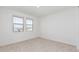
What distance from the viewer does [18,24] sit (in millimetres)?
1303

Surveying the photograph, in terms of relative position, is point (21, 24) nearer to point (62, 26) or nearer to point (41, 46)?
point (41, 46)

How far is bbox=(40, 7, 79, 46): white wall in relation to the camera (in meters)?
1.28

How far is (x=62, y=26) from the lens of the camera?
4.32 ft

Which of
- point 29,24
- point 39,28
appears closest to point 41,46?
point 39,28

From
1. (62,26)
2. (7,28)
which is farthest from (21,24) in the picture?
(62,26)

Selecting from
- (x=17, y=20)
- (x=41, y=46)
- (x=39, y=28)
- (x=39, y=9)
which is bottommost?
(x=41, y=46)

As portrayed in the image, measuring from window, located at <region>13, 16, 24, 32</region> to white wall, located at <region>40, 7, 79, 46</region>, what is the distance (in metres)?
0.30

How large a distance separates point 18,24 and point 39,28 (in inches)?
12.4

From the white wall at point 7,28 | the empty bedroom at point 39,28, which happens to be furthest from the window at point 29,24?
the white wall at point 7,28

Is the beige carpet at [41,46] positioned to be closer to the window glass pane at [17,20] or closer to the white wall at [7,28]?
the white wall at [7,28]

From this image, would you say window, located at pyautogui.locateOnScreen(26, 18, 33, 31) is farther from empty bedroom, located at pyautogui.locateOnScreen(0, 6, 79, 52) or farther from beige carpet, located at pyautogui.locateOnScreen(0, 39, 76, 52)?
beige carpet, located at pyautogui.locateOnScreen(0, 39, 76, 52)

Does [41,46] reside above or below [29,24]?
below
